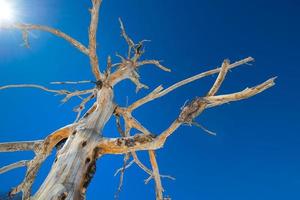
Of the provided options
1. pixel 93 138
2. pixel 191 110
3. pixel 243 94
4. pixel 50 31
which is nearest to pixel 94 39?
pixel 50 31

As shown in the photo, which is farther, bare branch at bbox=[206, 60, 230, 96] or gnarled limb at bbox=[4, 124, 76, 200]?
gnarled limb at bbox=[4, 124, 76, 200]

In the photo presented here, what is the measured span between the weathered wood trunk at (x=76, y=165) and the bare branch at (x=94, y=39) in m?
0.88

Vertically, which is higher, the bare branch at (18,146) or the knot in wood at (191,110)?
the bare branch at (18,146)

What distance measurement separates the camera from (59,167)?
108 inches

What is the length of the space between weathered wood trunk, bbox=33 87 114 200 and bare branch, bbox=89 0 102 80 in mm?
881

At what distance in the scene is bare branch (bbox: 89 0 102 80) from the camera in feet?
11.6

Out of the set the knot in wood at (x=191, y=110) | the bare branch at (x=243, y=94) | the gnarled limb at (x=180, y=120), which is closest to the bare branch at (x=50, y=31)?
the gnarled limb at (x=180, y=120)

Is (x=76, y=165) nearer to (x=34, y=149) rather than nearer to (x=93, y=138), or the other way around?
(x=93, y=138)

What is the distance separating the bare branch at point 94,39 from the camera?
3531 mm

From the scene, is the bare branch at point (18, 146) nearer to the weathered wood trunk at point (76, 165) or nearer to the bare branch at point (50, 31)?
the weathered wood trunk at point (76, 165)

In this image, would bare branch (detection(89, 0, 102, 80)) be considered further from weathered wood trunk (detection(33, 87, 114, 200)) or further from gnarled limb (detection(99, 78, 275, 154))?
gnarled limb (detection(99, 78, 275, 154))

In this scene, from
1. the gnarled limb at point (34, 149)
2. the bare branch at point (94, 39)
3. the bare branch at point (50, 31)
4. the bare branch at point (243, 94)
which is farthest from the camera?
the bare branch at point (50, 31)

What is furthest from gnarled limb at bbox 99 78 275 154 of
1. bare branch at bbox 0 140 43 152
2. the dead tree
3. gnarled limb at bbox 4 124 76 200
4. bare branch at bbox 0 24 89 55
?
bare branch at bbox 0 24 89 55

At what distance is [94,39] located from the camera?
3824mm
